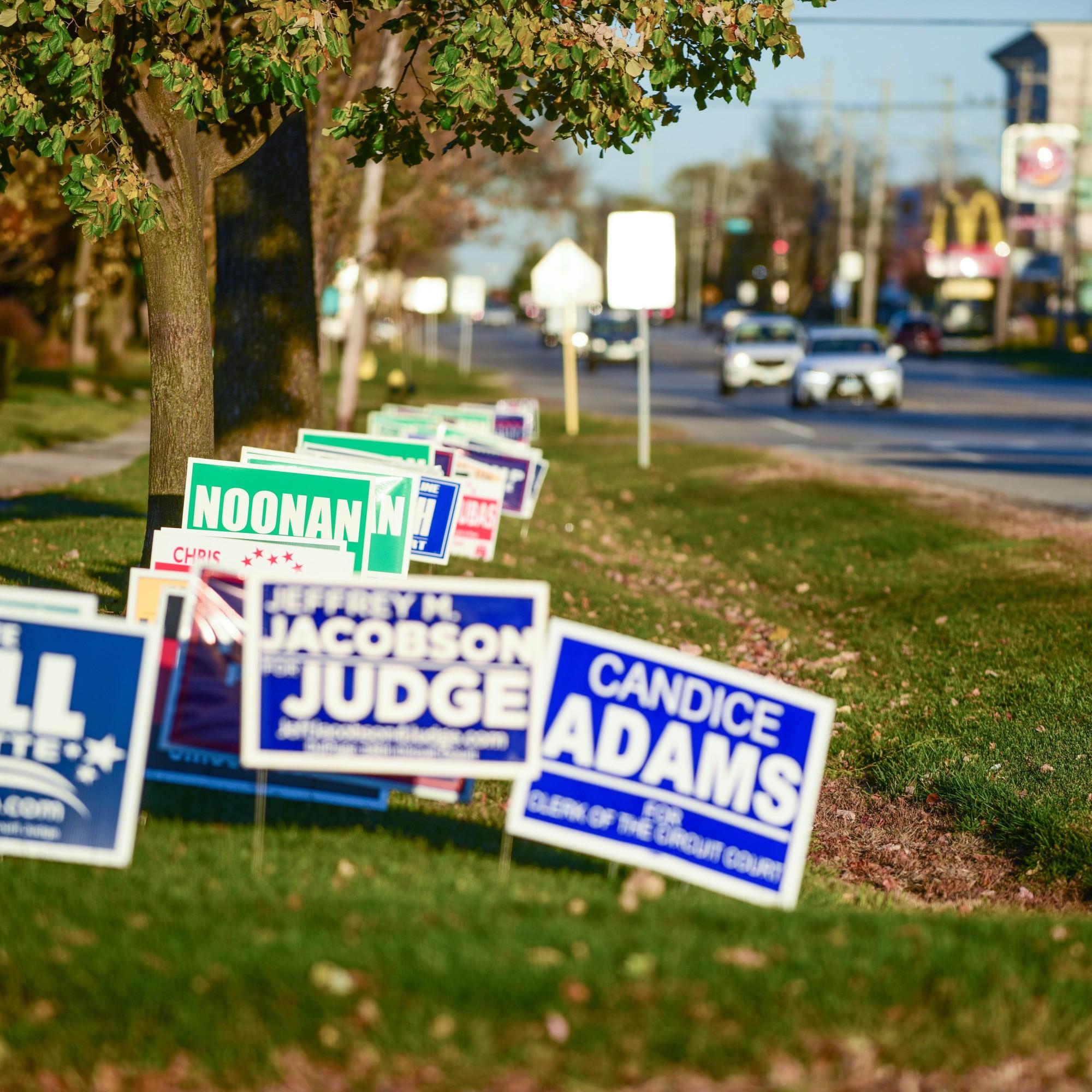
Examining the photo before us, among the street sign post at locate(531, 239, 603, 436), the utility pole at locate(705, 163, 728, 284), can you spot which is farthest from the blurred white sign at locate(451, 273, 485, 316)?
the utility pole at locate(705, 163, 728, 284)

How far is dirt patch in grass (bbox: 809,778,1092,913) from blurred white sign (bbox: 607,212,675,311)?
1452 centimetres

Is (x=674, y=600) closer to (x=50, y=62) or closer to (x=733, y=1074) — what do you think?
(x=50, y=62)

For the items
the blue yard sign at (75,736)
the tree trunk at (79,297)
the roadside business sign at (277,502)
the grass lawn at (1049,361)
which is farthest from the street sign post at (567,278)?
the grass lawn at (1049,361)

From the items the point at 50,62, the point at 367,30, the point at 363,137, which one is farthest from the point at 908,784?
the point at 367,30

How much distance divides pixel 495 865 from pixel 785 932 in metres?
1.13

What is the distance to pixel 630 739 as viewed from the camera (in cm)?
534

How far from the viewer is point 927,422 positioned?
32875mm

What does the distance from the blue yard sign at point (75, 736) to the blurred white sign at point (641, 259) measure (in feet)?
58.7

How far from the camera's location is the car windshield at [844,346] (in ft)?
118

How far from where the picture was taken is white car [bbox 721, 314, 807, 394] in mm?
41938

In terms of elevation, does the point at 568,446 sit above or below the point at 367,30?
below

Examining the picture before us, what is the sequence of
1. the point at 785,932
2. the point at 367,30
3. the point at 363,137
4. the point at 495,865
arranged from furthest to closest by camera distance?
the point at 367,30, the point at 363,137, the point at 495,865, the point at 785,932

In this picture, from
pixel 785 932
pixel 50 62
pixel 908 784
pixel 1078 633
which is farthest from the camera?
pixel 1078 633

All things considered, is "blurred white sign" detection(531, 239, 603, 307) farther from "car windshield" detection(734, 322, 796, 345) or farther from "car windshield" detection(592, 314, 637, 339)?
"car windshield" detection(592, 314, 637, 339)
